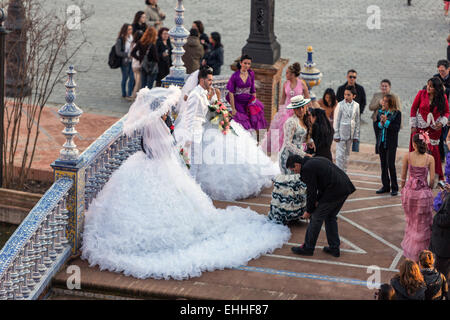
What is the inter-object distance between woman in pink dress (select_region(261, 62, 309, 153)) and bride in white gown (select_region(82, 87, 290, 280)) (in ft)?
12.5

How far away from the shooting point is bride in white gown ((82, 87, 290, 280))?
34.2ft

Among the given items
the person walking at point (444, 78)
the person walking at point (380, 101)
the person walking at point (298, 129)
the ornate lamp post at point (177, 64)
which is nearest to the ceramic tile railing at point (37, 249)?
the person walking at point (298, 129)

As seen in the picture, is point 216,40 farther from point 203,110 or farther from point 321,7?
point 321,7

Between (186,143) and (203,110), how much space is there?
666mm

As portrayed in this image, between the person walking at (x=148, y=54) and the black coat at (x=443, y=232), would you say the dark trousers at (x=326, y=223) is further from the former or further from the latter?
the person walking at (x=148, y=54)

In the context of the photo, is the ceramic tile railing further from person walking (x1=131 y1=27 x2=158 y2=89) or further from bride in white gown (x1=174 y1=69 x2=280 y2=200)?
person walking (x1=131 y1=27 x2=158 y2=89)

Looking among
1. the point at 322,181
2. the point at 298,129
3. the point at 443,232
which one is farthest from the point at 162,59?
the point at 443,232

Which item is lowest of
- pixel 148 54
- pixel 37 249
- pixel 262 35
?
pixel 37 249

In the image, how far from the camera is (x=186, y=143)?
1205cm

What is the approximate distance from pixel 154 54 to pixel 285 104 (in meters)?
4.86

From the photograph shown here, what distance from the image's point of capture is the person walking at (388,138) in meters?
13.2

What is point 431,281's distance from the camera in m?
8.49

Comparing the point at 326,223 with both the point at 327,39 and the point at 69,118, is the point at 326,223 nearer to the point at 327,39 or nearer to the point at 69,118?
the point at 69,118
